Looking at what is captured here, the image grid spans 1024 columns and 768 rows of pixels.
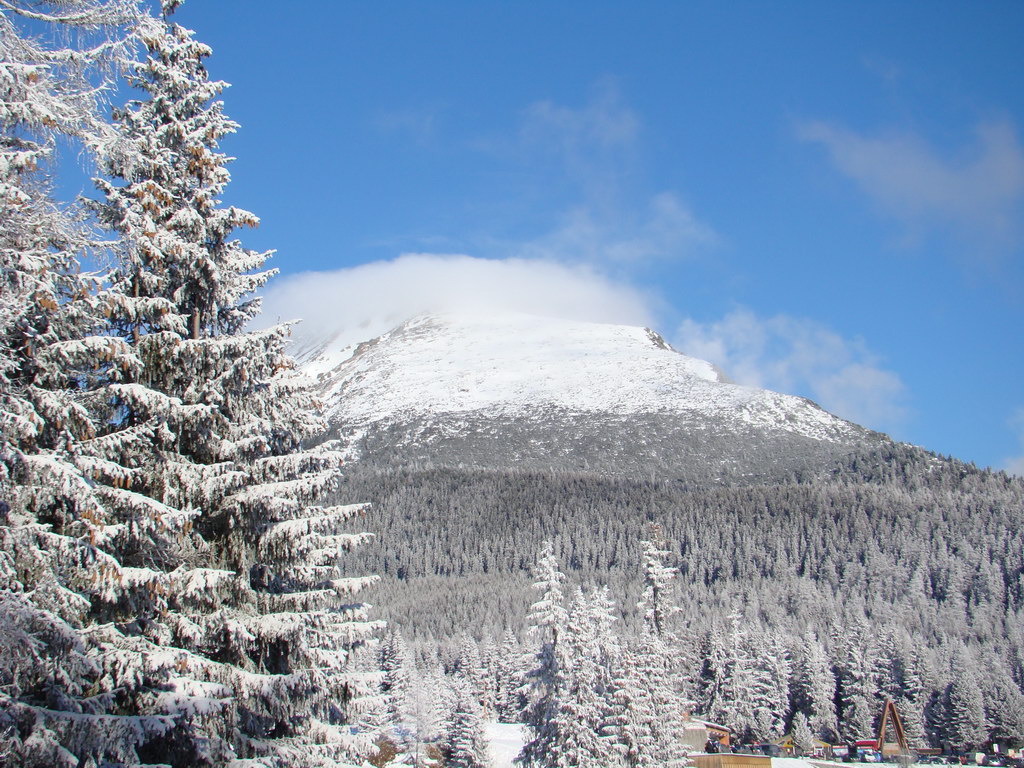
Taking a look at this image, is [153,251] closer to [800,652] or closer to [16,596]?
[16,596]

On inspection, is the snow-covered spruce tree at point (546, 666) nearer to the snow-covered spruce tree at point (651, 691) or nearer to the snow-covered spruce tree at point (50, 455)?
the snow-covered spruce tree at point (651, 691)

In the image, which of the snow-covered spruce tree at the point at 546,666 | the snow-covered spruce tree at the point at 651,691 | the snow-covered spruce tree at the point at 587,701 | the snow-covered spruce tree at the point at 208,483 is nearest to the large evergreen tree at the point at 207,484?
the snow-covered spruce tree at the point at 208,483

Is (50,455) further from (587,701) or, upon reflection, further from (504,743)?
(504,743)

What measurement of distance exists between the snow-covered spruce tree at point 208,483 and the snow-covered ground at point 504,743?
46.7 m

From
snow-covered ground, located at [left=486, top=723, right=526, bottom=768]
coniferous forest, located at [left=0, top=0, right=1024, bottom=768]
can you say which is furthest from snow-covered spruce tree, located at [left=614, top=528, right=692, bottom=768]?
coniferous forest, located at [left=0, top=0, right=1024, bottom=768]

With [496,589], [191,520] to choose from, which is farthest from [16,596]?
[496,589]

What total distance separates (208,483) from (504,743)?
7224 centimetres

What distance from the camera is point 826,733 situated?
90375 millimetres

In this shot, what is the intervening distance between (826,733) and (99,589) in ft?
311

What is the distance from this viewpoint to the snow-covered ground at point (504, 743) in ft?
212

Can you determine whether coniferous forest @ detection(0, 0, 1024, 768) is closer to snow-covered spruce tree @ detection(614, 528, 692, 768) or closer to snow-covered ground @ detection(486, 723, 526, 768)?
snow-covered spruce tree @ detection(614, 528, 692, 768)

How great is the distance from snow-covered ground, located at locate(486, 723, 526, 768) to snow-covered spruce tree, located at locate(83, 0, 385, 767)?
46.7 meters

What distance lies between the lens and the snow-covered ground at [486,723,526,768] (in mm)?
64537

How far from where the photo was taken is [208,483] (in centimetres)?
1185
